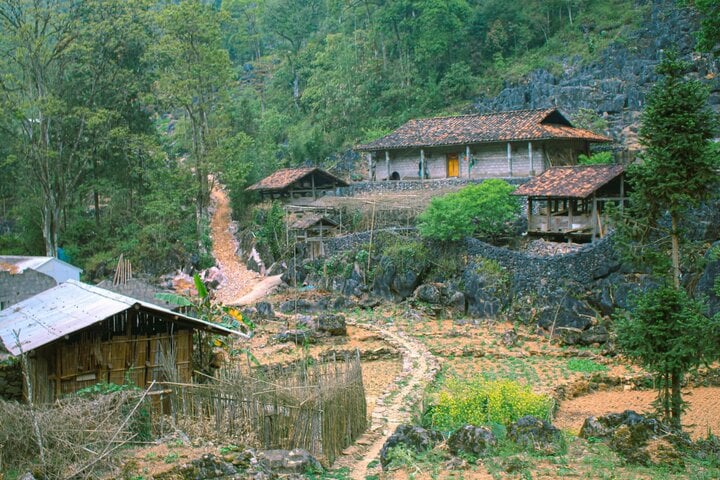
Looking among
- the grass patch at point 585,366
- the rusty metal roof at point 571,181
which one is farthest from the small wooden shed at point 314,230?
the grass patch at point 585,366

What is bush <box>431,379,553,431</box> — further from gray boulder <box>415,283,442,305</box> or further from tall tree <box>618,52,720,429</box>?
gray boulder <box>415,283,442,305</box>

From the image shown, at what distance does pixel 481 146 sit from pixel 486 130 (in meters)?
0.73

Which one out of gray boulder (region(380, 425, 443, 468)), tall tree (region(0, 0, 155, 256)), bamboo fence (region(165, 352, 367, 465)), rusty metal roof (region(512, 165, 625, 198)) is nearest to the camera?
gray boulder (region(380, 425, 443, 468))

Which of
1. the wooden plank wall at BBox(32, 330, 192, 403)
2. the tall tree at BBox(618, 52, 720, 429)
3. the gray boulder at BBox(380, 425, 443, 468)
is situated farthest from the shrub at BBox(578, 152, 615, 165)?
the wooden plank wall at BBox(32, 330, 192, 403)

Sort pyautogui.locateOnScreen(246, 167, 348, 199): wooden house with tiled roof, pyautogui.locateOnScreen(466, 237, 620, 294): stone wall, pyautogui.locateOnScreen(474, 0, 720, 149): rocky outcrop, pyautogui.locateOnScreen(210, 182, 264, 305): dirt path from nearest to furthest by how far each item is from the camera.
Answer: pyautogui.locateOnScreen(466, 237, 620, 294): stone wall < pyautogui.locateOnScreen(210, 182, 264, 305): dirt path < pyautogui.locateOnScreen(474, 0, 720, 149): rocky outcrop < pyautogui.locateOnScreen(246, 167, 348, 199): wooden house with tiled roof

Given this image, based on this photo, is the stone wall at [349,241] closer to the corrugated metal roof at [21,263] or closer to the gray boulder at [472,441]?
the corrugated metal roof at [21,263]

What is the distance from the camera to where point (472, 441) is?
10438 millimetres

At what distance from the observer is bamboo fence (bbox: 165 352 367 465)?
37.6ft

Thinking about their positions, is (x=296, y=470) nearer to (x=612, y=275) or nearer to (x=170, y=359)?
(x=170, y=359)

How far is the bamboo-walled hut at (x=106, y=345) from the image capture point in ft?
42.2

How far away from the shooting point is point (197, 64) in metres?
37.1

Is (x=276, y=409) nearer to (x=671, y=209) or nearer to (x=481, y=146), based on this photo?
(x=671, y=209)

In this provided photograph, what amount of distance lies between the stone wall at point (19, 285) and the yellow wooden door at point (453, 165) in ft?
61.2

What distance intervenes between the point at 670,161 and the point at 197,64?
27855 mm
